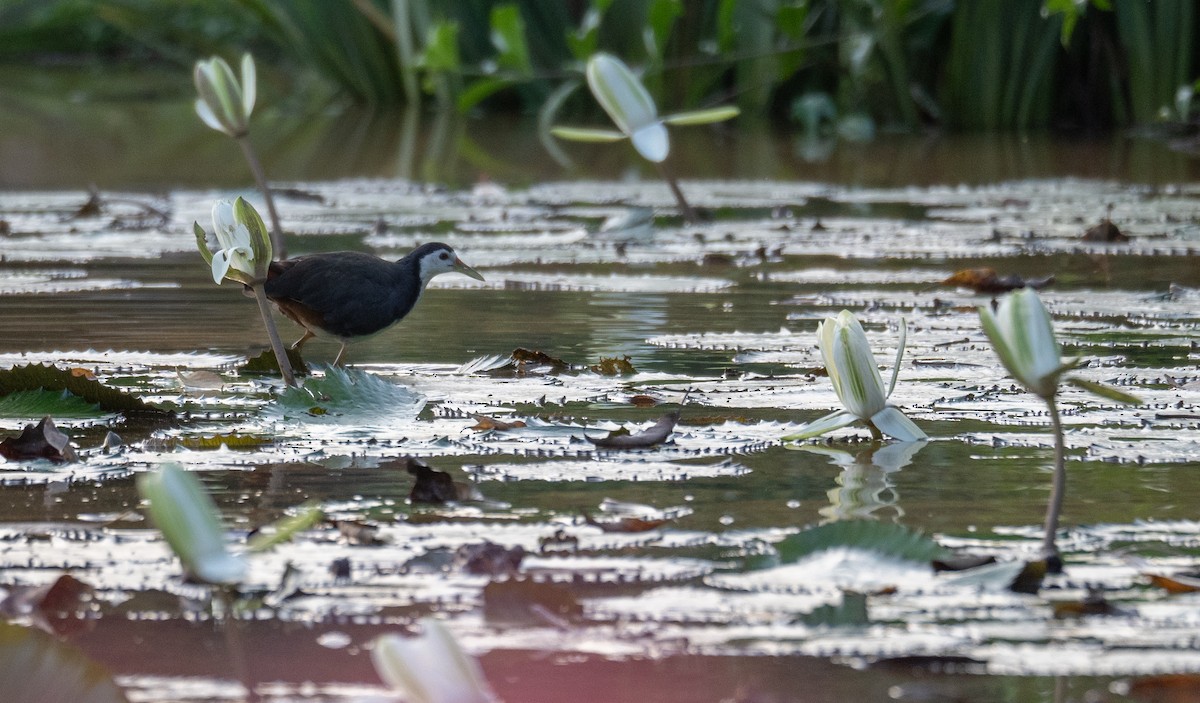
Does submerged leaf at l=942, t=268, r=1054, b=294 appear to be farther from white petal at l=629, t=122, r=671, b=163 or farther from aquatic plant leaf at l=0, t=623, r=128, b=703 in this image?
aquatic plant leaf at l=0, t=623, r=128, b=703

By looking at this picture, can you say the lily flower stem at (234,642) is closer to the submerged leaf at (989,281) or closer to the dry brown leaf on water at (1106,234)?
the submerged leaf at (989,281)

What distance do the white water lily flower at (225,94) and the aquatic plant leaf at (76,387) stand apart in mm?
1039

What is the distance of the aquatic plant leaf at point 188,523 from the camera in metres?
1.02

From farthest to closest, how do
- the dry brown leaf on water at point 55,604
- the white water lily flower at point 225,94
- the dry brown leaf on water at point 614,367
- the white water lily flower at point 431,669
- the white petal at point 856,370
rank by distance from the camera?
the white water lily flower at point 225,94 < the dry brown leaf on water at point 614,367 < the white petal at point 856,370 < the dry brown leaf on water at point 55,604 < the white water lily flower at point 431,669

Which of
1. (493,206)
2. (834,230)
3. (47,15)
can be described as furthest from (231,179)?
(47,15)

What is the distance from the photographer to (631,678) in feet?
3.88

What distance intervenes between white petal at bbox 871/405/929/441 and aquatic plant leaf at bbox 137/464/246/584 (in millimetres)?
982

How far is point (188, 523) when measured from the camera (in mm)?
1032

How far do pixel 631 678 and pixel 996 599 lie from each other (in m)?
0.35

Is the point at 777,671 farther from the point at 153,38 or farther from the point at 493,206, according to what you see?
the point at 153,38

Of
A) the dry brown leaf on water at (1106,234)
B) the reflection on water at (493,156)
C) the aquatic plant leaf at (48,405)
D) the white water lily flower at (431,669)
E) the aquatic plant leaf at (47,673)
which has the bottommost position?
the white water lily flower at (431,669)

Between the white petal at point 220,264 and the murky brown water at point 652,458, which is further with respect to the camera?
the white petal at point 220,264

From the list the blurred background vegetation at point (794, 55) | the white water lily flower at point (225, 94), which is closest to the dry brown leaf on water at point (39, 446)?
the white water lily flower at point (225, 94)

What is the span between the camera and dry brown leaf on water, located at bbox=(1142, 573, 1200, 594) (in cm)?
136
